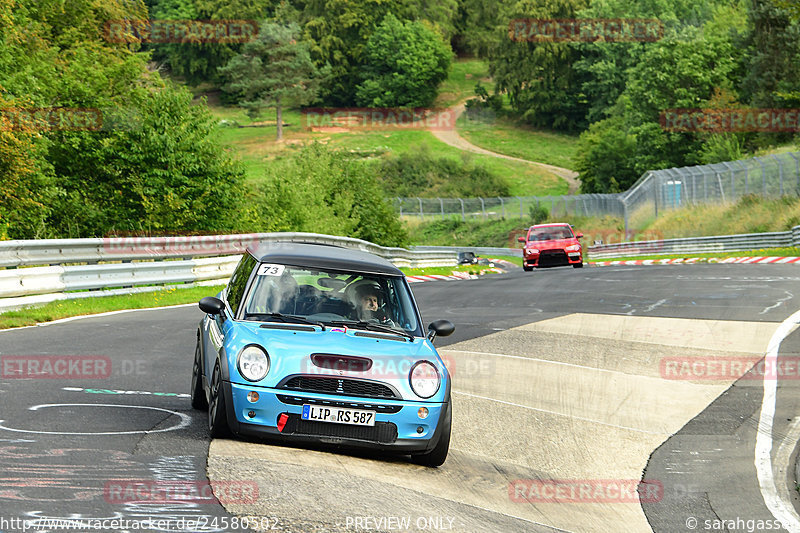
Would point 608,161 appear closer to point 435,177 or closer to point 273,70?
point 435,177

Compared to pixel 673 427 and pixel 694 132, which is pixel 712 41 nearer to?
pixel 694 132

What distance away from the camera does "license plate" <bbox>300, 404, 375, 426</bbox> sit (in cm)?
729

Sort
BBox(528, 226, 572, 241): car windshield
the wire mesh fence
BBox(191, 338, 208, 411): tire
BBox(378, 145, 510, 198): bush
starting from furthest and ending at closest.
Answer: BBox(378, 145, 510, 198): bush → the wire mesh fence → BBox(528, 226, 572, 241): car windshield → BBox(191, 338, 208, 411): tire

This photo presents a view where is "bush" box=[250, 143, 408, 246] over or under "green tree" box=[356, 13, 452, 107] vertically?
over

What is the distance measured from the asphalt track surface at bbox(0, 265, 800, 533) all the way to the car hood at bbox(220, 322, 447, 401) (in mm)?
615

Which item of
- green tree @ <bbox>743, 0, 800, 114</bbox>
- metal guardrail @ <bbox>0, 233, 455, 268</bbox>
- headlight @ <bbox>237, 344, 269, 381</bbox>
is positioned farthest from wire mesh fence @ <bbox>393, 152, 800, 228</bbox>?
headlight @ <bbox>237, 344, 269, 381</bbox>

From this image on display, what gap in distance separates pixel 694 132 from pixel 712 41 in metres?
→ 7.76

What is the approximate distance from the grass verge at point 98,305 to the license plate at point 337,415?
818cm

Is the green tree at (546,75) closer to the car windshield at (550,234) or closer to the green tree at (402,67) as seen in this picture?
the green tree at (402,67)

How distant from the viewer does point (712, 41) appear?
78.2 metres

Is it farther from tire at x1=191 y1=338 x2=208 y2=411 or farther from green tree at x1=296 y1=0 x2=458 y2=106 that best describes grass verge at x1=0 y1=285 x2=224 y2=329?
green tree at x1=296 y1=0 x2=458 y2=106

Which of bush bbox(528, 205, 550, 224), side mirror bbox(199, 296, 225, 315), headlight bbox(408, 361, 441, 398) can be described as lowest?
bush bbox(528, 205, 550, 224)

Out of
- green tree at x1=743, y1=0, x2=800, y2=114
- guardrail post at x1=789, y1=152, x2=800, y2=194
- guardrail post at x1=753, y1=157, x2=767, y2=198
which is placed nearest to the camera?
guardrail post at x1=789, y1=152, x2=800, y2=194

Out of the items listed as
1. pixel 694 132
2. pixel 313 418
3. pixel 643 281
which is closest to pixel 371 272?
pixel 313 418
